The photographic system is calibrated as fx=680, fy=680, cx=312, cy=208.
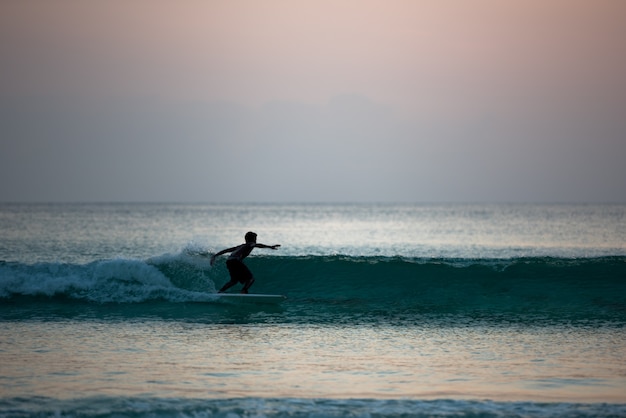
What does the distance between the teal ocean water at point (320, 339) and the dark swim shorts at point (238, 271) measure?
62 centimetres

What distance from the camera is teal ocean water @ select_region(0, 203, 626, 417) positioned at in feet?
26.2

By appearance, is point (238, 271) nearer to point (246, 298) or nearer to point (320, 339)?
point (246, 298)

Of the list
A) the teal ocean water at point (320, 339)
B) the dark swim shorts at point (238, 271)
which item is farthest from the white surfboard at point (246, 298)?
the dark swim shorts at point (238, 271)

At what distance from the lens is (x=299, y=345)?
11.2m

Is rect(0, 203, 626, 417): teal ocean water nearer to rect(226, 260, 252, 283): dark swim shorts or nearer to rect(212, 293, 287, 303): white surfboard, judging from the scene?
rect(212, 293, 287, 303): white surfboard

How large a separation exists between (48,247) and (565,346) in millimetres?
27572

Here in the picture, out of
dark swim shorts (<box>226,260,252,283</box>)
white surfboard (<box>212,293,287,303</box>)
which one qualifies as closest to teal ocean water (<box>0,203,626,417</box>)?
white surfboard (<box>212,293,287,303</box>)

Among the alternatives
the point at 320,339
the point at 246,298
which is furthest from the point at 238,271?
the point at 320,339

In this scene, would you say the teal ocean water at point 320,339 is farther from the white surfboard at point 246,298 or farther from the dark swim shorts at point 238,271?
the dark swim shorts at point 238,271

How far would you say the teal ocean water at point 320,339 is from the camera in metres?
7.99

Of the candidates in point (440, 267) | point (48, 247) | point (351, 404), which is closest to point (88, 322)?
point (351, 404)

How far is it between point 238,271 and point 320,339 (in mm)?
4635

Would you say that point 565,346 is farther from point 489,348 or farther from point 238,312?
point 238,312

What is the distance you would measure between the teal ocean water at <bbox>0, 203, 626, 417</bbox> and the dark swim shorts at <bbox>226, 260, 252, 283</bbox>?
0.62 meters
